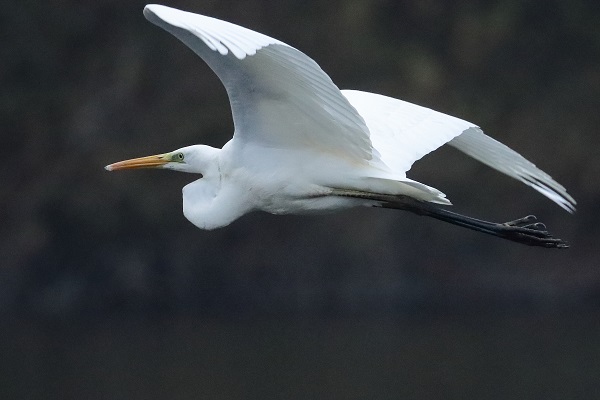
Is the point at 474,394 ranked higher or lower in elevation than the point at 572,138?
lower

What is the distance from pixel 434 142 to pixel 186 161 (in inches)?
43.5

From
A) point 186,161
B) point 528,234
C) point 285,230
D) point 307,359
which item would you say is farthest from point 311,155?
point 285,230

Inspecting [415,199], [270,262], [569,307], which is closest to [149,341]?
[270,262]

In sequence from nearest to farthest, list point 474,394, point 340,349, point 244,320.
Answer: point 474,394
point 340,349
point 244,320

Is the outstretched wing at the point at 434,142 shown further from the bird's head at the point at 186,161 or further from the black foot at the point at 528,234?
the bird's head at the point at 186,161

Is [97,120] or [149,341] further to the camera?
[97,120]

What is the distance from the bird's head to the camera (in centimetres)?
605

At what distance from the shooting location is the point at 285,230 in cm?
1878

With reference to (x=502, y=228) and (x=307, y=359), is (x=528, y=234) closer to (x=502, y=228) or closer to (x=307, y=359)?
(x=502, y=228)

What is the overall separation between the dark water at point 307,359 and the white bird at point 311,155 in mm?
5181

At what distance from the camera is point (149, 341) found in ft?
48.4

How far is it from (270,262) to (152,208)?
194cm

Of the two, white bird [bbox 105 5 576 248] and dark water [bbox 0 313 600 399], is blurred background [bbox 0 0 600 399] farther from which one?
white bird [bbox 105 5 576 248]

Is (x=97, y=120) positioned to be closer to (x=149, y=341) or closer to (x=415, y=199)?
(x=149, y=341)
